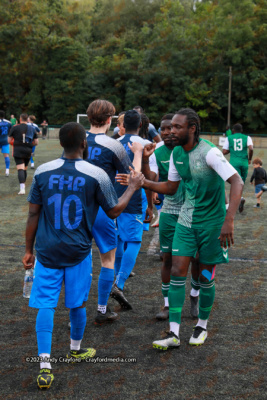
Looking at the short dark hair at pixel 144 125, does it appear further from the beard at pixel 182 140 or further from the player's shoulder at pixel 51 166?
the player's shoulder at pixel 51 166

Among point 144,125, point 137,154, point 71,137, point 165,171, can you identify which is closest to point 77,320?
point 71,137

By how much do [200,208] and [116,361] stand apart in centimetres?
138

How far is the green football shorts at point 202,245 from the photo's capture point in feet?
12.7

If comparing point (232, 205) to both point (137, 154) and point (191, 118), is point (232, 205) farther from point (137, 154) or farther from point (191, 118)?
point (137, 154)

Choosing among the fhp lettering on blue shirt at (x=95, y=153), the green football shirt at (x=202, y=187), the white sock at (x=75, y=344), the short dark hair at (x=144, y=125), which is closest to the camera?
the white sock at (x=75, y=344)

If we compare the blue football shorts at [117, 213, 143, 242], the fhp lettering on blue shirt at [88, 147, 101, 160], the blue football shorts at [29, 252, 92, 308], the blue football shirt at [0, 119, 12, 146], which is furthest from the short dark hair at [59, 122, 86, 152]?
the blue football shirt at [0, 119, 12, 146]

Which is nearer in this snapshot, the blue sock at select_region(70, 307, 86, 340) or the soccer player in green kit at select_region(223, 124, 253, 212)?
the blue sock at select_region(70, 307, 86, 340)

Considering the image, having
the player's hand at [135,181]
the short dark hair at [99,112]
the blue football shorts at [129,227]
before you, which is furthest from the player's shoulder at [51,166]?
the blue football shorts at [129,227]

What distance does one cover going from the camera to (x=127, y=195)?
3.54 metres

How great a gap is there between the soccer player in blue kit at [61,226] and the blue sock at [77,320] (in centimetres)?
11

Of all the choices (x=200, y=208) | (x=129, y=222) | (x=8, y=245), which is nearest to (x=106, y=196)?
(x=200, y=208)

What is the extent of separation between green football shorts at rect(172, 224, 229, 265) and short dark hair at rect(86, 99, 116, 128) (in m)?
1.23

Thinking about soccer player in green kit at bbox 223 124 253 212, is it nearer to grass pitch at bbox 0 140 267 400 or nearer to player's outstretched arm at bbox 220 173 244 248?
grass pitch at bbox 0 140 267 400

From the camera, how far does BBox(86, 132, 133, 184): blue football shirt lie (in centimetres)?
420
